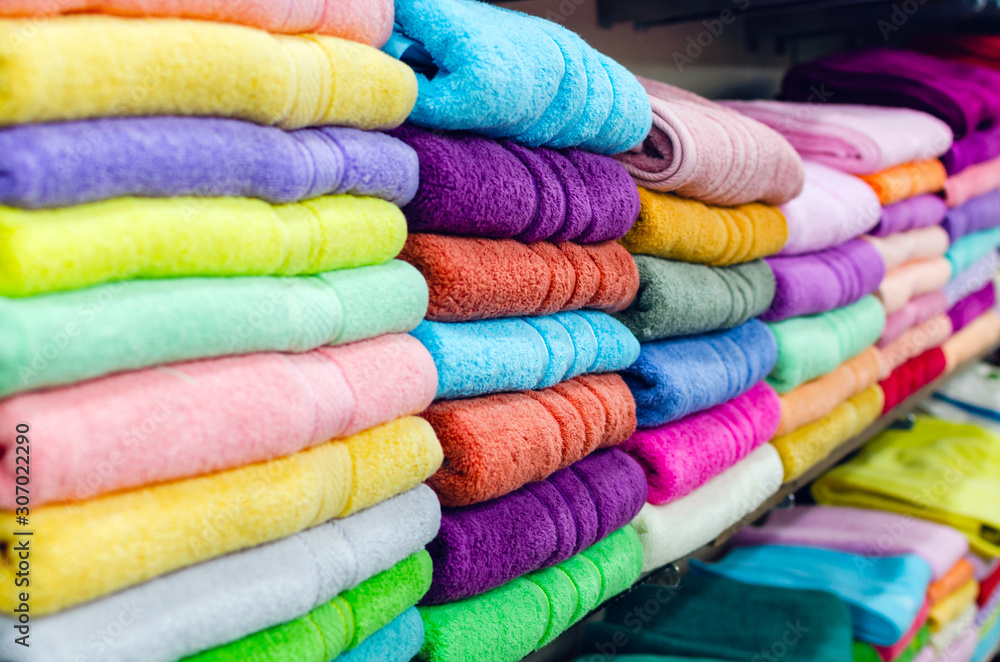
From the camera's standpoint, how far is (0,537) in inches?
12.2

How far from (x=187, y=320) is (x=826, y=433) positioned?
0.86 metres

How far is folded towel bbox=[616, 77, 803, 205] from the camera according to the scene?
0.69m

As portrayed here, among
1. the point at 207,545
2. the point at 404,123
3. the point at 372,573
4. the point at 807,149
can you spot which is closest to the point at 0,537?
the point at 207,545

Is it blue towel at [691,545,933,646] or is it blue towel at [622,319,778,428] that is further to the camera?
blue towel at [691,545,933,646]

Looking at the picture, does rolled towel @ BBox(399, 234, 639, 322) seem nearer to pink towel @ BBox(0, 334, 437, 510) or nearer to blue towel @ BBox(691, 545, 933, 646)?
pink towel @ BBox(0, 334, 437, 510)

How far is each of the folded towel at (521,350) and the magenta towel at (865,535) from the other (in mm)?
658

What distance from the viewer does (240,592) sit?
1.25 ft

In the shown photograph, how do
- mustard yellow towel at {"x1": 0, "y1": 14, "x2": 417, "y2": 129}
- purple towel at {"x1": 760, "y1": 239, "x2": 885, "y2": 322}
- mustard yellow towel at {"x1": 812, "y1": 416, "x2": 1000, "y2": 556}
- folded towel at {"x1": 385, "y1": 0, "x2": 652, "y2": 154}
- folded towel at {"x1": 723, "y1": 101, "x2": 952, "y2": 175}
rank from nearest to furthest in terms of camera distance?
mustard yellow towel at {"x1": 0, "y1": 14, "x2": 417, "y2": 129} → folded towel at {"x1": 385, "y1": 0, "x2": 652, "y2": 154} → purple towel at {"x1": 760, "y1": 239, "x2": 885, "y2": 322} → folded towel at {"x1": 723, "y1": 101, "x2": 952, "y2": 175} → mustard yellow towel at {"x1": 812, "y1": 416, "x2": 1000, "y2": 556}

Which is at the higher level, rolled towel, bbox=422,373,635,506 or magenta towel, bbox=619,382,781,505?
rolled towel, bbox=422,373,635,506

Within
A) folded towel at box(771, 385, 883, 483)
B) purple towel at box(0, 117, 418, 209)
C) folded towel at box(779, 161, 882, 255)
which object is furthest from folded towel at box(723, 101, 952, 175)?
purple towel at box(0, 117, 418, 209)

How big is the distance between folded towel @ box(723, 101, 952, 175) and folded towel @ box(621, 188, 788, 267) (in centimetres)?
24

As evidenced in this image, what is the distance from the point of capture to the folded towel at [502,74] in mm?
493

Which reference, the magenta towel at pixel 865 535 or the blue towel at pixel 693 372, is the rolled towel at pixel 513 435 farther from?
the magenta towel at pixel 865 535

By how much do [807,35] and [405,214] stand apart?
114 centimetres
